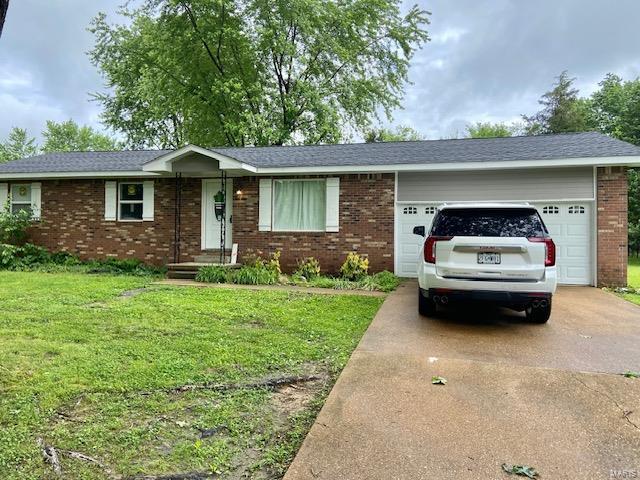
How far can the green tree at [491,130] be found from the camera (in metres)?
39.3

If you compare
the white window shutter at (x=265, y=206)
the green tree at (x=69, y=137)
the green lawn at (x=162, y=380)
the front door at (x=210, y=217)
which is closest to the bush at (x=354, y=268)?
the white window shutter at (x=265, y=206)

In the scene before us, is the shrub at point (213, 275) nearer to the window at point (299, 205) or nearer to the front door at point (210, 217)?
the front door at point (210, 217)

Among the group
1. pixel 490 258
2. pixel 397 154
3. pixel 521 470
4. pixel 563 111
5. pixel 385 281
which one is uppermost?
pixel 563 111

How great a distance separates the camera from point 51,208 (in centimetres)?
1255

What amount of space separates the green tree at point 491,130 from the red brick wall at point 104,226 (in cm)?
3411

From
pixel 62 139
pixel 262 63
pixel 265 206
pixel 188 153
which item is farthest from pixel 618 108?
pixel 62 139

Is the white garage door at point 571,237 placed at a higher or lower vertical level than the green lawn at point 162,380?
higher

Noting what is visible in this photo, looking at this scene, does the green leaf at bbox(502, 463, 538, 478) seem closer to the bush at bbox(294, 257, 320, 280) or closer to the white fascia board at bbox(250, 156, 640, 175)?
the bush at bbox(294, 257, 320, 280)

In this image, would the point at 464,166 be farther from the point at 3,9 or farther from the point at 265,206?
the point at 3,9

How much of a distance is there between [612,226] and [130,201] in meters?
12.4

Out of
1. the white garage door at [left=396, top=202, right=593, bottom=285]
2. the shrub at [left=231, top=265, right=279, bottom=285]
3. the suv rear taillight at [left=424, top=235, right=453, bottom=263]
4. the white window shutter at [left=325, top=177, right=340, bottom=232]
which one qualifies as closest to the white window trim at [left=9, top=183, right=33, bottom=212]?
the shrub at [left=231, top=265, right=279, bottom=285]

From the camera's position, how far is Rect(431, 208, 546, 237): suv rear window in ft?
17.6

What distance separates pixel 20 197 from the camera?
12828 millimetres

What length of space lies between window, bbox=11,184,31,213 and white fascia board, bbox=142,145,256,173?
16.0 feet
